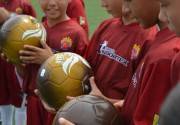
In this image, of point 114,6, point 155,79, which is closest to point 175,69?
point 155,79

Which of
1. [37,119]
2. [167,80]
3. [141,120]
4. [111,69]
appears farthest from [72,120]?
[37,119]

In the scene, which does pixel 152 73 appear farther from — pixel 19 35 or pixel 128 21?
pixel 19 35

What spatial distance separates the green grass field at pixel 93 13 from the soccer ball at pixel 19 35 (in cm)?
473

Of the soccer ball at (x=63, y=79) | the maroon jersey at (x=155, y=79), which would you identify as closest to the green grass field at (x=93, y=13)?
the soccer ball at (x=63, y=79)

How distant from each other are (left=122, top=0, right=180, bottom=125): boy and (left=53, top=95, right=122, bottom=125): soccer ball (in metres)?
0.09

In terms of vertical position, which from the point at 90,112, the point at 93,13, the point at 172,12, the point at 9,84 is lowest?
the point at 93,13

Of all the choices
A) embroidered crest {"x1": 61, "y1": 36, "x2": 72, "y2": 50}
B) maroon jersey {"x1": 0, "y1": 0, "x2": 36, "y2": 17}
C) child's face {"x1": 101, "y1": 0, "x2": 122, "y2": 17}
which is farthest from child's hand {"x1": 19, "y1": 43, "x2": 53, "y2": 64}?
maroon jersey {"x1": 0, "y1": 0, "x2": 36, "y2": 17}

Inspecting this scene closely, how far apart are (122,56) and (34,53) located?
637 millimetres

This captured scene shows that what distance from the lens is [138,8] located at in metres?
1.83

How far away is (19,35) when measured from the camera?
257 cm

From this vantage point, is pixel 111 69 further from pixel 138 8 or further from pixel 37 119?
pixel 37 119

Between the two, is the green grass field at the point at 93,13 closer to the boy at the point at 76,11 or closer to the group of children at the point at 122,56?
the boy at the point at 76,11

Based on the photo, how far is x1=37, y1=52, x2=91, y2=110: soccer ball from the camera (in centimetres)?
227

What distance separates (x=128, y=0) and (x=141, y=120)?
56 centimetres
